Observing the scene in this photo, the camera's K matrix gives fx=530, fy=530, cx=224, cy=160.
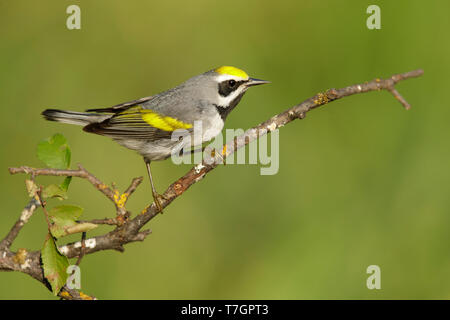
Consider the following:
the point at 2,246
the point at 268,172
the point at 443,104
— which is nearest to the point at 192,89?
the point at 268,172

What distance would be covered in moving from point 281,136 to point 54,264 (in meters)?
2.71

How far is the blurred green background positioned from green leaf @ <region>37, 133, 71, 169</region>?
202 cm

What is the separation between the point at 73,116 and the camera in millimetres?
3658

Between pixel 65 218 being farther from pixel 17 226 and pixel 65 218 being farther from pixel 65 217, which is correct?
pixel 17 226

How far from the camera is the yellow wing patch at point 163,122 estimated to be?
11.8 ft

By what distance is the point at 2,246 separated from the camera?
2.47 meters

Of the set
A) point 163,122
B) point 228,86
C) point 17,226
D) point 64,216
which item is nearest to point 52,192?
point 64,216

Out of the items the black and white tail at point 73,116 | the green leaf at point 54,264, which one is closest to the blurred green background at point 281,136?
the black and white tail at point 73,116

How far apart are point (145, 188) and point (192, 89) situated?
55.7 inches

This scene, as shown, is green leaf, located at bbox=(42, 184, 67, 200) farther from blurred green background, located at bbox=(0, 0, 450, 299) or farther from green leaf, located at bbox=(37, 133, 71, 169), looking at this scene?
blurred green background, located at bbox=(0, 0, 450, 299)

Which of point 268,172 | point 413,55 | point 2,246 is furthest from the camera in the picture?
point 268,172

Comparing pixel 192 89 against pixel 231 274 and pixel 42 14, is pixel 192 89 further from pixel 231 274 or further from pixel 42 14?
pixel 42 14

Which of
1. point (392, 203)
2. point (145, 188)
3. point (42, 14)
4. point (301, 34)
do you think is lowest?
point (392, 203)

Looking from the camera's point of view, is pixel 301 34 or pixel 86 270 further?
pixel 301 34
